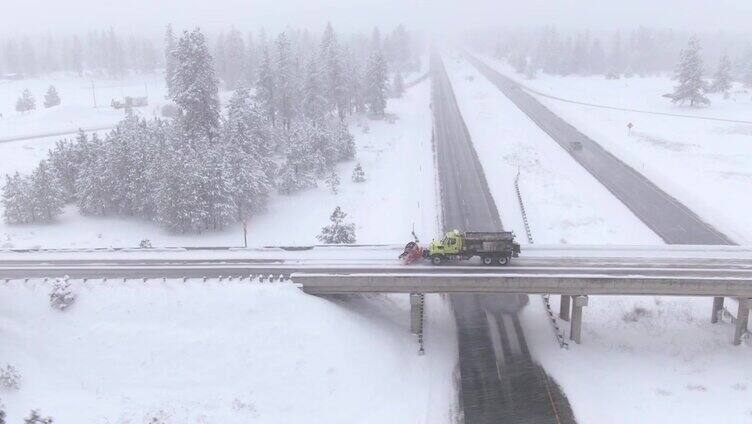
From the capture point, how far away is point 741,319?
37656 millimetres

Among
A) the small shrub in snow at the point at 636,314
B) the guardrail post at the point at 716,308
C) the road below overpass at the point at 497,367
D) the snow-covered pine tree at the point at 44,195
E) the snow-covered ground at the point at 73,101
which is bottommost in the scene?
the road below overpass at the point at 497,367

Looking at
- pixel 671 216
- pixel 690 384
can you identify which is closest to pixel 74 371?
pixel 690 384

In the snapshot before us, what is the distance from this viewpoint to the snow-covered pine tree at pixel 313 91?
9656 centimetres

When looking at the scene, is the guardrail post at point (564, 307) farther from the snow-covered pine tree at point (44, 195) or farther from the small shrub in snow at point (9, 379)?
the snow-covered pine tree at point (44, 195)

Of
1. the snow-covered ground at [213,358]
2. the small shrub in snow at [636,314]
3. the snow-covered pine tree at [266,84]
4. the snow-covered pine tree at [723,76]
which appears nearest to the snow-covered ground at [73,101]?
the snow-covered pine tree at [266,84]

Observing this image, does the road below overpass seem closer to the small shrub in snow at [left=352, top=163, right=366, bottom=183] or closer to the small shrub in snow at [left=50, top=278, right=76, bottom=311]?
the small shrub in snow at [left=352, top=163, right=366, bottom=183]

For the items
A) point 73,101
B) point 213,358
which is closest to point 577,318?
point 213,358

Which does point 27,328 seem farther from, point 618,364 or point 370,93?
point 370,93

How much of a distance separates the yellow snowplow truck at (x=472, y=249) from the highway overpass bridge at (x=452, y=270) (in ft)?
2.62

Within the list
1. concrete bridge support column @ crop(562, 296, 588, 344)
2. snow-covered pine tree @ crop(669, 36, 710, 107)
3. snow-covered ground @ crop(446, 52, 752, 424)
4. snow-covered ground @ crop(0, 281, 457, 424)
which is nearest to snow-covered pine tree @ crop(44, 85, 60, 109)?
snow-covered ground @ crop(0, 281, 457, 424)

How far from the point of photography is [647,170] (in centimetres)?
7675

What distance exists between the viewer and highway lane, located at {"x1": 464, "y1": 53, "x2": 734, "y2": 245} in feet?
180

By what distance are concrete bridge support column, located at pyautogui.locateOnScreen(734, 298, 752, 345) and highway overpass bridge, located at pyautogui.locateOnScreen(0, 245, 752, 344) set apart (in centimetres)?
6

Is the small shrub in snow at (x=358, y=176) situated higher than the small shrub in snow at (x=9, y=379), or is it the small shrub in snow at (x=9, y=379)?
the small shrub in snow at (x=358, y=176)
